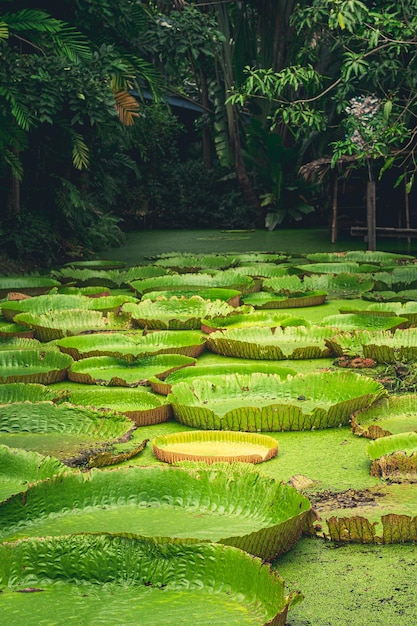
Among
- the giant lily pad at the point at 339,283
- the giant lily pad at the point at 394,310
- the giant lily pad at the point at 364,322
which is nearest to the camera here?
the giant lily pad at the point at 364,322

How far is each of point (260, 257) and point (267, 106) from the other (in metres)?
6.59

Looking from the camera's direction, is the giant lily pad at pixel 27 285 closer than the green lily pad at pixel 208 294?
No

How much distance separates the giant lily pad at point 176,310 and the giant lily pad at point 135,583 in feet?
9.33

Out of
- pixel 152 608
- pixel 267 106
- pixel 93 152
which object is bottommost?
pixel 152 608

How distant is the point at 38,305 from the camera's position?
195 inches

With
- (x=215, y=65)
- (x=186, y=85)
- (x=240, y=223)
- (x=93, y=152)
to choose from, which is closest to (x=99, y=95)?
(x=93, y=152)

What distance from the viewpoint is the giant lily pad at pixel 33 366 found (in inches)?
131

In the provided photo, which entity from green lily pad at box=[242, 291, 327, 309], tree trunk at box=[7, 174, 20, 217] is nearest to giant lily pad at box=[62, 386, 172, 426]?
green lily pad at box=[242, 291, 327, 309]

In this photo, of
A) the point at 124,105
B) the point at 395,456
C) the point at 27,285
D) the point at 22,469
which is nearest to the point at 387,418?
the point at 395,456

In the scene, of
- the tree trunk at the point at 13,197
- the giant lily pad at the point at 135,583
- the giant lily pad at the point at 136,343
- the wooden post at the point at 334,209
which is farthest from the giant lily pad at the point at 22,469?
the wooden post at the point at 334,209

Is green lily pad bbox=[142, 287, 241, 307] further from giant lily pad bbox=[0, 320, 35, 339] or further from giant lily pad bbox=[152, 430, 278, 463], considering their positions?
giant lily pad bbox=[152, 430, 278, 463]

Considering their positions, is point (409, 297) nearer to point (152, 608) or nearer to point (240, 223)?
point (152, 608)

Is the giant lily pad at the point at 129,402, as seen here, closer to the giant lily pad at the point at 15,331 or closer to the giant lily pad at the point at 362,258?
the giant lily pad at the point at 15,331

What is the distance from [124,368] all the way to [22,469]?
1.38m
